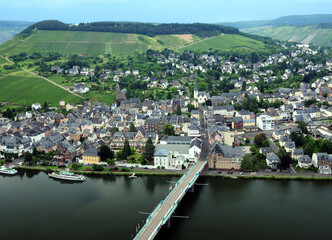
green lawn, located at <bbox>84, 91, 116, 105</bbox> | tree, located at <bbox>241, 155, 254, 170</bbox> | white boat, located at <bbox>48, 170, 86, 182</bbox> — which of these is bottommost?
white boat, located at <bbox>48, 170, 86, 182</bbox>

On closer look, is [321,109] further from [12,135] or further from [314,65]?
[12,135]

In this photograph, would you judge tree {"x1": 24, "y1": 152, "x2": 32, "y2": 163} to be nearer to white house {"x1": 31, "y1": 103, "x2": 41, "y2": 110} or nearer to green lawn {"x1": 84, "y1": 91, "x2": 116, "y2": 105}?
white house {"x1": 31, "y1": 103, "x2": 41, "y2": 110}

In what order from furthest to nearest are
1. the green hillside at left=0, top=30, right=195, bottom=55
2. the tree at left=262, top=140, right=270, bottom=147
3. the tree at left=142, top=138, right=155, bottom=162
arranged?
the green hillside at left=0, top=30, right=195, bottom=55
the tree at left=262, top=140, right=270, bottom=147
the tree at left=142, top=138, right=155, bottom=162

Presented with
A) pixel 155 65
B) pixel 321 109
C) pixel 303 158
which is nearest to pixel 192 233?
pixel 303 158

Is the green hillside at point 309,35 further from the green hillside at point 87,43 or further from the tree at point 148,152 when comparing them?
the tree at point 148,152

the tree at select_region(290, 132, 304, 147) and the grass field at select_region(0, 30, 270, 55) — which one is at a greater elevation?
the grass field at select_region(0, 30, 270, 55)

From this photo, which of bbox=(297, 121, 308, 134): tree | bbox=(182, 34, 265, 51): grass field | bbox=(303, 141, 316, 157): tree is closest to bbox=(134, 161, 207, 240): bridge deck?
bbox=(303, 141, 316, 157): tree
